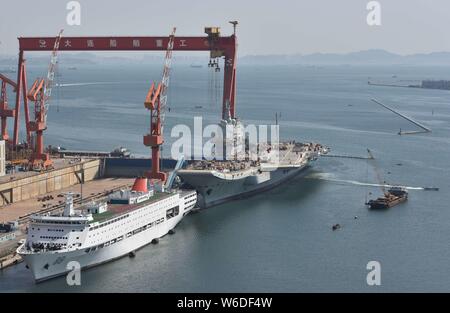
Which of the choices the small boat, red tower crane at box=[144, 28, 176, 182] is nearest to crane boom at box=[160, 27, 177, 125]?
red tower crane at box=[144, 28, 176, 182]

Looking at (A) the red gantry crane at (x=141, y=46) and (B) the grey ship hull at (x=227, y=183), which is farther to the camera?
(A) the red gantry crane at (x=141, y=46)

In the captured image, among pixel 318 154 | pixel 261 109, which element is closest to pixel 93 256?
pixel 318 154

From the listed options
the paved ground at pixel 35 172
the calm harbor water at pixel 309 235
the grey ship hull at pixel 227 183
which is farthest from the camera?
the paved ground at pixel 35 172

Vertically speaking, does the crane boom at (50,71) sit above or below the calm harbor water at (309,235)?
above

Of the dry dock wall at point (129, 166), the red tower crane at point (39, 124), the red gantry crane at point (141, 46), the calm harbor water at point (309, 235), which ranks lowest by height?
the calm harbor water at point (309, 235)

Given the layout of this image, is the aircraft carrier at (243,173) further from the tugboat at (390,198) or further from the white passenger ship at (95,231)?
the tugboat at (390,198)

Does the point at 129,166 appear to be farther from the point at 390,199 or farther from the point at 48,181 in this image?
the point at 390,199

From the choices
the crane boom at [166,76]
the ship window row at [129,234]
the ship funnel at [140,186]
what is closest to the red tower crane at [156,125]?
the crane boom at [166,76]
